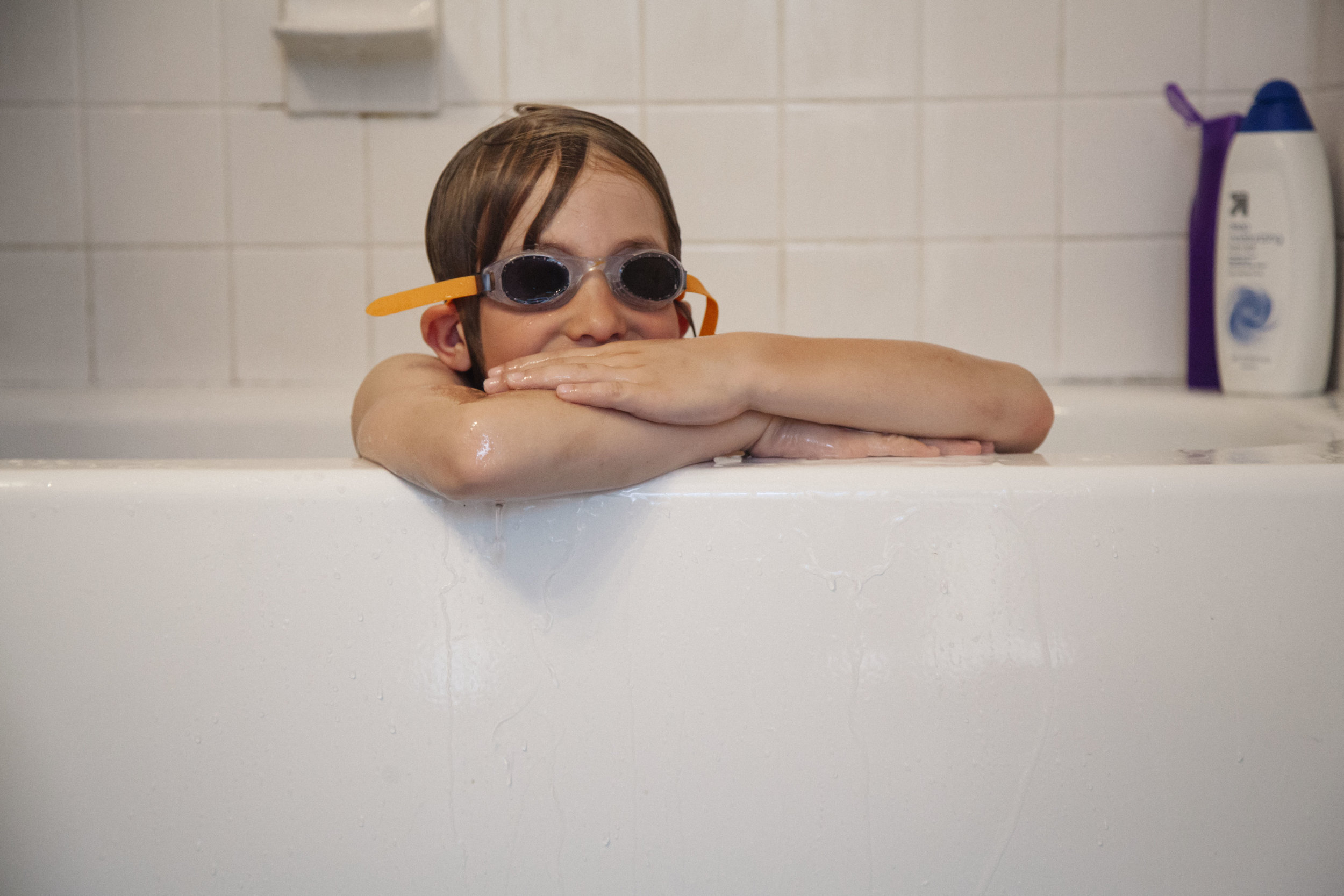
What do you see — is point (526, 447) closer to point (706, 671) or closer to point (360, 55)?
point (706, 671)

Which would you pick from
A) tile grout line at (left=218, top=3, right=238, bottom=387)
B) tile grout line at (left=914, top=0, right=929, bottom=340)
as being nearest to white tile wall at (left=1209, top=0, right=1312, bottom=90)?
tile grout line at (left=914, top=0, right=929, bottom=340)

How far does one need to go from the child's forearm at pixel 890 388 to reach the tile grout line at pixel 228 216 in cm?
98

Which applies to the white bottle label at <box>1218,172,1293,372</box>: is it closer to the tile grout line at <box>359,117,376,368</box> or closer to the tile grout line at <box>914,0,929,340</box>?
the tile grout line at <box>914,0,929,340</box>

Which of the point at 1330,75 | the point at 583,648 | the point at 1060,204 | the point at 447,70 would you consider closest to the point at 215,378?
the point at 447,70

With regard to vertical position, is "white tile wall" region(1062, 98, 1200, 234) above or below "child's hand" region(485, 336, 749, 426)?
above

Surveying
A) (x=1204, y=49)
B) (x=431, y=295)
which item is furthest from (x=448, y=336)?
(x=1204, y=49)

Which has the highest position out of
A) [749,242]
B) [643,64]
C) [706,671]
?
[643,64]

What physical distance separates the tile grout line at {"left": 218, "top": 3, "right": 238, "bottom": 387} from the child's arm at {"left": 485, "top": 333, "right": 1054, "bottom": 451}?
894 millimetres

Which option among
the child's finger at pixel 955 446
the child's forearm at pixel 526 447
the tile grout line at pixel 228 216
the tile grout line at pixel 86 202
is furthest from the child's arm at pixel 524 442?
the tile grout line at pixel 86 202

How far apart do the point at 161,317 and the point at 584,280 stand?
873mm

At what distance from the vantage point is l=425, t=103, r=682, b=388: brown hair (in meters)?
0.90

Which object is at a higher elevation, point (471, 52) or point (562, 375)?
point (471, 52)

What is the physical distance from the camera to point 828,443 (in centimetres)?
78

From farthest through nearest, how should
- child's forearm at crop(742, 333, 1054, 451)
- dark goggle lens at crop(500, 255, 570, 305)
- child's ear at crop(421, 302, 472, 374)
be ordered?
child's ear at crop(421, 302, 472, 374), dark goggle lens at crop(500, 255, 570, 305), child's forearm at crop(742, 333, 1054, 451)
